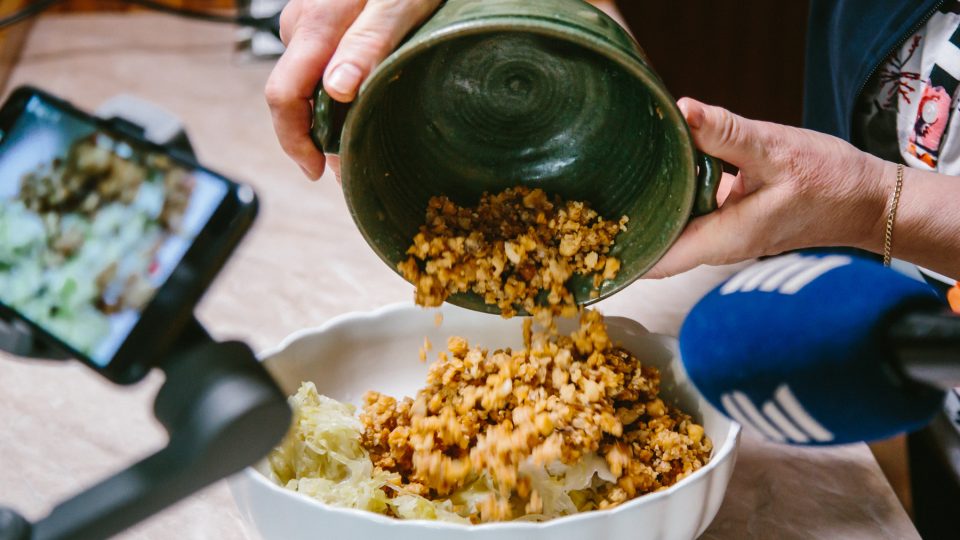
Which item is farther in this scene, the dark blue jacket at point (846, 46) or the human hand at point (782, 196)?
the dark blue jacket at point (846, 46)

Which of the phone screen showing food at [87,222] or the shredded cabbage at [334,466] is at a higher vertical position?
the phone screen showing food at [87,222]

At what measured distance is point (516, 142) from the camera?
838 mm

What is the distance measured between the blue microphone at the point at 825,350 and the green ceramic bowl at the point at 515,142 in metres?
0.16

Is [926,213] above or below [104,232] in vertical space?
below

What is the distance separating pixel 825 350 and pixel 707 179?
0.72 feet

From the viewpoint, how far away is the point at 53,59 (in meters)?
1.81

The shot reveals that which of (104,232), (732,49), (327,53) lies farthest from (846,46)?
(732,49)

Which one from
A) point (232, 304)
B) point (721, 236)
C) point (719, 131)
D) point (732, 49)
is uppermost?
point (719, 131)

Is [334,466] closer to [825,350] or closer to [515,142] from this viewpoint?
[515,142]

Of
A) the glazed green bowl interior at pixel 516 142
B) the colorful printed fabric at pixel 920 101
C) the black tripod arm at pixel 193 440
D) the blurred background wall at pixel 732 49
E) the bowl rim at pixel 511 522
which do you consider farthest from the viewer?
the blurred background wall at pixel 732 49

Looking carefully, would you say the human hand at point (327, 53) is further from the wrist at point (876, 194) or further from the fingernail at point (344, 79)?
the wrist at point (876, 194)

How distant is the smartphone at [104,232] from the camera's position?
48 cm

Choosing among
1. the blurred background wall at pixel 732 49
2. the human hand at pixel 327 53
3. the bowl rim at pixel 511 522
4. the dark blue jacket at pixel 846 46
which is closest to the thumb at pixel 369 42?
the human hand at pixel 327 53

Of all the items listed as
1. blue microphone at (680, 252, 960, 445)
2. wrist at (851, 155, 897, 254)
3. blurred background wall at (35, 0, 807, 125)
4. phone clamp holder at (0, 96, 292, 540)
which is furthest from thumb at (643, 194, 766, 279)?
blurred background wall at (35, 0, 807, 125)
